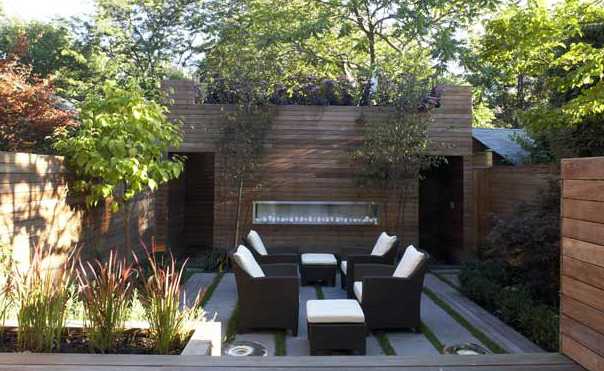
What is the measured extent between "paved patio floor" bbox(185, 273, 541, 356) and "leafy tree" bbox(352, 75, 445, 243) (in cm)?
253

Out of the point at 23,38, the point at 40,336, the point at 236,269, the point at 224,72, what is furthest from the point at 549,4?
the point at 23,38

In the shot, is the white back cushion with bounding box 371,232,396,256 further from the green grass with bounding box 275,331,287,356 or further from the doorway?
the doorway

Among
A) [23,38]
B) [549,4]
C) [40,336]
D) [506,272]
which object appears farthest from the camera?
Result: [23,38]

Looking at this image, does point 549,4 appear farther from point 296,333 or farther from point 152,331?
point 152,331

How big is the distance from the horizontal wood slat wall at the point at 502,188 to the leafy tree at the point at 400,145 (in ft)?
3.15

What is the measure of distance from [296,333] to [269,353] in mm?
680

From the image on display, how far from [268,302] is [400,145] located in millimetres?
4878

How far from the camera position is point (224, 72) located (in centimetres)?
1054

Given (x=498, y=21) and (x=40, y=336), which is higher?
(x=498, y=21)

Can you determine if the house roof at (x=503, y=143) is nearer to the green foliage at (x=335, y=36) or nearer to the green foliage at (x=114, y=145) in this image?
the green foliage at (x=335, y=36)

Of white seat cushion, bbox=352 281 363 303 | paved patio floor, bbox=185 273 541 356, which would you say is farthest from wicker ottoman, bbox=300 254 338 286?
white seat cushion, bbox=352 281 363 303

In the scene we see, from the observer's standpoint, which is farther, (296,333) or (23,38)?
(23,38)

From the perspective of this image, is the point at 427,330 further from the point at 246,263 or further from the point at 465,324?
the point at 246,263

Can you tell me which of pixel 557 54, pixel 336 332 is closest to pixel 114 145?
pixel 336 332
